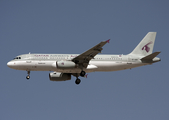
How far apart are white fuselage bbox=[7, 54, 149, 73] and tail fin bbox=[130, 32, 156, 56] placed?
1.95 metres

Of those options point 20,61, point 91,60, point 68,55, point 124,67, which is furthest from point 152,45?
point 20,61

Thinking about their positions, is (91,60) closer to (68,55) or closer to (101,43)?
(68,55)

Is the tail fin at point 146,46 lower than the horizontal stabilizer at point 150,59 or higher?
higher

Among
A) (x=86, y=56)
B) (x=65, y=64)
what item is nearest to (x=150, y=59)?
(x=86, y=56)

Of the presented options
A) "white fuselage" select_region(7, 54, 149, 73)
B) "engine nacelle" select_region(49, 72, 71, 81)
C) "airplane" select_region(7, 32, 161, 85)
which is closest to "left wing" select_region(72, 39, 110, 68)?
"airplane" select_region(7, 32, 161, 85)

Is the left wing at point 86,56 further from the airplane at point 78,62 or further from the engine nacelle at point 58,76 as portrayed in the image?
the engine nacelle at point 58,76

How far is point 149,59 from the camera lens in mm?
47844

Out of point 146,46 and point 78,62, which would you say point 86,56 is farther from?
point 146,46

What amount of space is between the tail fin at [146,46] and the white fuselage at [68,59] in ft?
6.39

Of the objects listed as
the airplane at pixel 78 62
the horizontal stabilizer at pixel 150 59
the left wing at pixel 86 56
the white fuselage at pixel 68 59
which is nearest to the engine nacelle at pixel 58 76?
the airplane at pixel 78 62

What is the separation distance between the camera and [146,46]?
167ft

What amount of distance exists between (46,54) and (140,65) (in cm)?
1550

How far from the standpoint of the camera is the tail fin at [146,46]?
50.4m

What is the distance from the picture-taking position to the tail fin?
50406 mm
